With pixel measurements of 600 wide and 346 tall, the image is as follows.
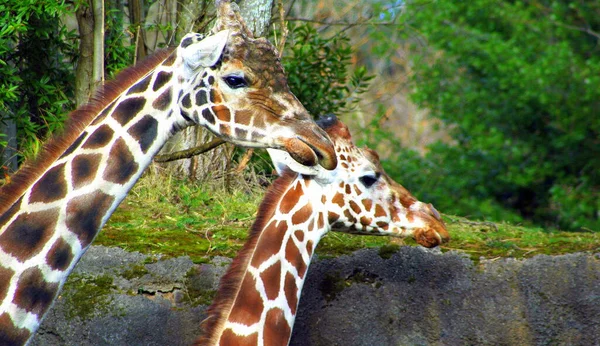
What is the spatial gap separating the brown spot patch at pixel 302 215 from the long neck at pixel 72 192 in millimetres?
910

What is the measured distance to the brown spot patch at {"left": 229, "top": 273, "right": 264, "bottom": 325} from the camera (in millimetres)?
4281

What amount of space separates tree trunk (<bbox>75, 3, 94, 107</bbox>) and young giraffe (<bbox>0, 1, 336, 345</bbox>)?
11.9ft

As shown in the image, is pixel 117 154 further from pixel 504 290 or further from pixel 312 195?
pixel 504 290

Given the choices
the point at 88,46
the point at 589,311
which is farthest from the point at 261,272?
the point at 88,46

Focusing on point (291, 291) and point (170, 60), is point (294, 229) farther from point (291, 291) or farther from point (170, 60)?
point (170, 60)

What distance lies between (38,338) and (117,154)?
6.96 feet

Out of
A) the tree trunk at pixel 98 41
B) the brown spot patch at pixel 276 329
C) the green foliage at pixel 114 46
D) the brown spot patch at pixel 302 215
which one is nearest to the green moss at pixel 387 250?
the brown spot patch at pixel 302 215

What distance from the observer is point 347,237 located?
6.50 meters

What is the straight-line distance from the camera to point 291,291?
447 cm

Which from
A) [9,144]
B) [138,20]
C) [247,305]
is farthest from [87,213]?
[138,20]

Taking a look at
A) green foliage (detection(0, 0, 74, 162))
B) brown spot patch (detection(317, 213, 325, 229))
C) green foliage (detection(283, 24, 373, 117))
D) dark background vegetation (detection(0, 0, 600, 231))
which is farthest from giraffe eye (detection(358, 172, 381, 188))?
dark background vegetation (detection(0, 0, 600, 231))

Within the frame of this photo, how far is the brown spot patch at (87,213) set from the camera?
384 centimetres

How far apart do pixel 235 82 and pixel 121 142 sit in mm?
585

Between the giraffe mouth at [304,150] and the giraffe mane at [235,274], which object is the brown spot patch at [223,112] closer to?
the giraffe mouth at [304,150]
